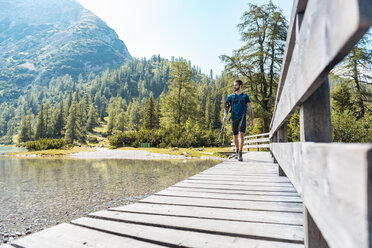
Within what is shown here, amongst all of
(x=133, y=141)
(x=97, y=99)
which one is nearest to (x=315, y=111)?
(x=133, y=141)

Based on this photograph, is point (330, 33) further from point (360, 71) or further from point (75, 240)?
point (360, 71)

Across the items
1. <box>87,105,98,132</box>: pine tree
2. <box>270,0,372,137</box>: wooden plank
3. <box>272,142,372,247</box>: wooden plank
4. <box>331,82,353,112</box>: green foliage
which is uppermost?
<box>87,105,98,132</box>: pine tree

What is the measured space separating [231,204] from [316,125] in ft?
4.88

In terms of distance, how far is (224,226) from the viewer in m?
1.75

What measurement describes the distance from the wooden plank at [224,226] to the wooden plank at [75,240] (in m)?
0.31

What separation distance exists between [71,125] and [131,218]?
63.6m

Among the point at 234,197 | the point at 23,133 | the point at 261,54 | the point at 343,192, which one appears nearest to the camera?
the point at 343,192

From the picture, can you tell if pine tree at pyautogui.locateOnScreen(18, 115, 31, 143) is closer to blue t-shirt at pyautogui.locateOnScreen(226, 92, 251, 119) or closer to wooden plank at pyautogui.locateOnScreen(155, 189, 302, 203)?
blue t-shirt at pyautogui.locateOnScreen(226, 92, 251, 119)

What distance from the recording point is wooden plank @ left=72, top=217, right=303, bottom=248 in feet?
4.69

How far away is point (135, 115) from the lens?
3059 inches

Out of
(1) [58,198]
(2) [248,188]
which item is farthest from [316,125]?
(1) [58,198]

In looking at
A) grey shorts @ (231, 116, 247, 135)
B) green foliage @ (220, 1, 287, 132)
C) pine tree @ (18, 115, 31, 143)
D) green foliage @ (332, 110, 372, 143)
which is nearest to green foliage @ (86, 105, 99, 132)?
pine tree @ (18, 115, 31, 143)

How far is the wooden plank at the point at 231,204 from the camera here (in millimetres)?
2166

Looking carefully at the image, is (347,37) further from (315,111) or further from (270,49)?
(270,49)
